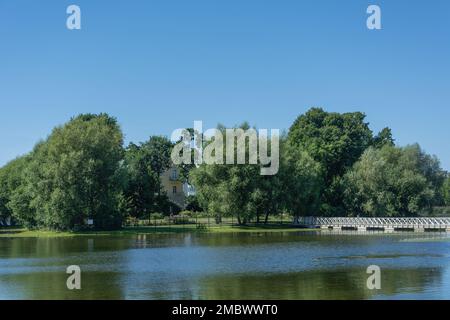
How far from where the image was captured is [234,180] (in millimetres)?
75188

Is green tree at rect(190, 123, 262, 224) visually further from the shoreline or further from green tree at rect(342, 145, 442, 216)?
green tree at rect(342, 145, 442, 216)

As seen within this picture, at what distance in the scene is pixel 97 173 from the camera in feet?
244

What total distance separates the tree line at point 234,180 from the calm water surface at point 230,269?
51.9 feet

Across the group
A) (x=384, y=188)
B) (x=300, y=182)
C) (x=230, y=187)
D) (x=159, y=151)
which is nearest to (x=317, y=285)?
(x=230, y=187)

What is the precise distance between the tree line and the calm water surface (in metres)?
15.8

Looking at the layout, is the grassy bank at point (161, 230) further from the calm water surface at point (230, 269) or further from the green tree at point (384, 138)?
the green tree at point (384, 138)

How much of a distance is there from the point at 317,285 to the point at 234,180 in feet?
145

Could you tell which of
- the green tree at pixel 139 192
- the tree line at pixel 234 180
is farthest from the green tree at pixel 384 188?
the green tree at pixel 139 192

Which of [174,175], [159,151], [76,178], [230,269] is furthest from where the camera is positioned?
[174,175]

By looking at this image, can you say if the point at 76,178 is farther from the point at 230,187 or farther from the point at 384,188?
the point at 384,188

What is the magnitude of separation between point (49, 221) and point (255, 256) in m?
35.3

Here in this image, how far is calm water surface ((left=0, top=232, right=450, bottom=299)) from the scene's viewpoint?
29.3 meters

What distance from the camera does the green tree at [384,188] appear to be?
8500cm
